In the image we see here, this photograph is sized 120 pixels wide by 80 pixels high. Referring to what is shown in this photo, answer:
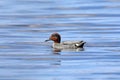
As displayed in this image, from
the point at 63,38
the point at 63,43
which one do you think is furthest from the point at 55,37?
the point at 63,38

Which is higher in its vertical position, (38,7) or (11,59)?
(38,7)

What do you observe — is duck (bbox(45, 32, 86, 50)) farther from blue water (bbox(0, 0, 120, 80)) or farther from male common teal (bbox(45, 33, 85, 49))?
blue water (bbox(0, 0, 120, 80))

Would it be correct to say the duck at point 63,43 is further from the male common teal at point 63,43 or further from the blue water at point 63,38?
the blue water at point 63,38

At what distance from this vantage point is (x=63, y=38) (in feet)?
83.2

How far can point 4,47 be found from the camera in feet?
76.6

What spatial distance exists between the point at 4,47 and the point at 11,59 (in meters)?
2.26

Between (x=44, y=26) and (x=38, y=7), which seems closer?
(x=44, y=26)

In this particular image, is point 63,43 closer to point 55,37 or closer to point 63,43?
point 63,43

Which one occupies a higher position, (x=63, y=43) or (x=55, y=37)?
(x=55, y=37)

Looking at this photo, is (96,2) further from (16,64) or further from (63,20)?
(16,64)

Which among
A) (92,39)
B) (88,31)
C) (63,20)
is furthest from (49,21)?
(92,39)

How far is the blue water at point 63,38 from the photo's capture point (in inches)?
755

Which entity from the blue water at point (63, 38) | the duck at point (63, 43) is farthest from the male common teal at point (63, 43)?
the blue water at point (63, 38)

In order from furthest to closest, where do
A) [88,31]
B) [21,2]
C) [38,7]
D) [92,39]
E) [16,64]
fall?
[21,2] < [38,7] < [88,31] < [92,39] < [16,64]
